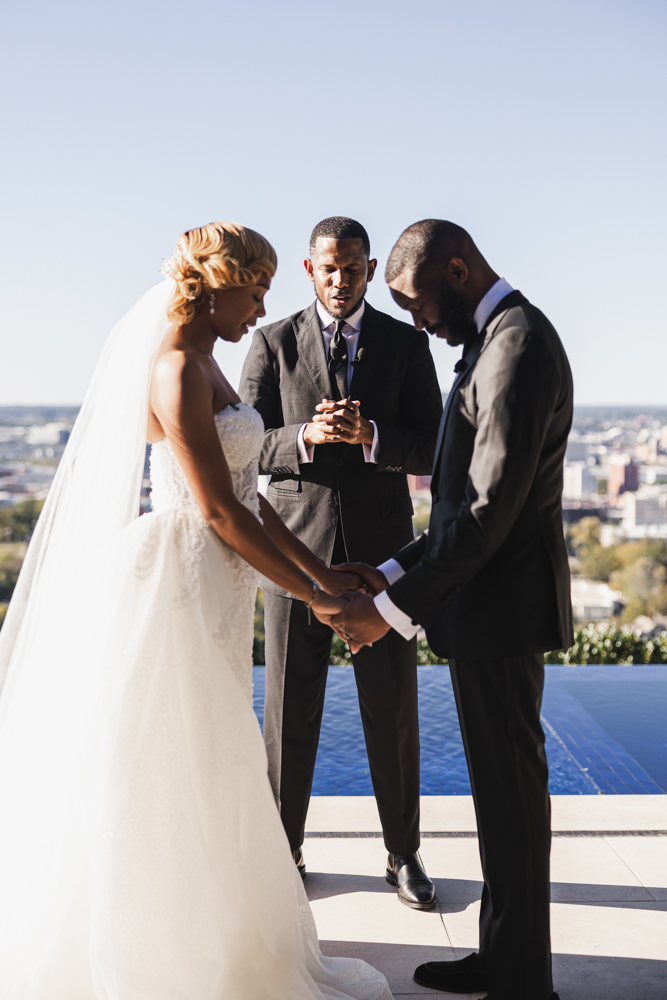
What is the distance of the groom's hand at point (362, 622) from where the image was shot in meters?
2.04

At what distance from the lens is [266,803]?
1.99 m

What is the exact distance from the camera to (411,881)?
8.30 feet

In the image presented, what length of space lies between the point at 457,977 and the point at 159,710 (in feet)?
3.47

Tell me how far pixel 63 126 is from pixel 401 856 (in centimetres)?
1870

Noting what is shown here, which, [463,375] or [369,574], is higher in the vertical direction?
[463,375]

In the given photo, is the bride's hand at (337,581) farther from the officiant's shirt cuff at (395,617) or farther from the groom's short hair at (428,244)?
the groom's short hair at (428,244)

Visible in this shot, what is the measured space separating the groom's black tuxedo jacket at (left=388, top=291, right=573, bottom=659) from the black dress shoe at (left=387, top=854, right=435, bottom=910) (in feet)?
3.31

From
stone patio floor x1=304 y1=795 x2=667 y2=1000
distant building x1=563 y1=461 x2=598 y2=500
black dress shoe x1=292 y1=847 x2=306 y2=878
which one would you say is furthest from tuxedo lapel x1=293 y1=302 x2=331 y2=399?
distant building x1=563 y1=461 x2=598 y2=500

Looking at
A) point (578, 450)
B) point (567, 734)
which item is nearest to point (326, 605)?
point (567, 734)

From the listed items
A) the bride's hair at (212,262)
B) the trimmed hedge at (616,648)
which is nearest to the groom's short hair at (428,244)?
the bride's hair at (212,262)

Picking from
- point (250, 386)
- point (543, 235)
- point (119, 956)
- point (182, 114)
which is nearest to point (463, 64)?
point (182, 114)

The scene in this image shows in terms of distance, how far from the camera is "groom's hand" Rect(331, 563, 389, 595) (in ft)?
7.80

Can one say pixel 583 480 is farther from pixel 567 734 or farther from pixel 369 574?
pixel 369 574

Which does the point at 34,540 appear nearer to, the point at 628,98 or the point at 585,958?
the point at 585,958
